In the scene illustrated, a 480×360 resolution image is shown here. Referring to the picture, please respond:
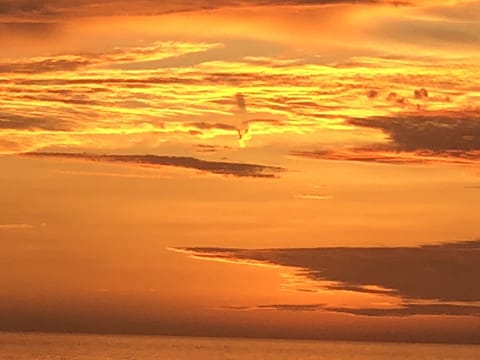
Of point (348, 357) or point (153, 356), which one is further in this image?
point (348, 357)

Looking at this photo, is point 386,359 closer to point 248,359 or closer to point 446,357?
point 446,357

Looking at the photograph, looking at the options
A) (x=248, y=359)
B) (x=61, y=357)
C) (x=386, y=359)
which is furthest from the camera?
(x=386, y=359)

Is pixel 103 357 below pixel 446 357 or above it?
below

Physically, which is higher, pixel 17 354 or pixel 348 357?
pixel 348 357

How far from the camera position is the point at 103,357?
4510 inches

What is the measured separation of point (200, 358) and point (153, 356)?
7.28m

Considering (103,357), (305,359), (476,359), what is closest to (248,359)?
(305,359)

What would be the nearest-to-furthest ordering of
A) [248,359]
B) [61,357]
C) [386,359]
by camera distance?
[61,357] → [248,359] → [386,359]

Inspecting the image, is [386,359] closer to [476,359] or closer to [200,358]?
[476,359]

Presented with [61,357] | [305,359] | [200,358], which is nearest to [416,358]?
[305,359]

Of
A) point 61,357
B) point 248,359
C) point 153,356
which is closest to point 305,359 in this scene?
point 248,359

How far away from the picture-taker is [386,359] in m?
130

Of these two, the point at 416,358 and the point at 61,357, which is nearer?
the point at 61,357

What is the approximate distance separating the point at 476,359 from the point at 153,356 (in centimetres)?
2997
